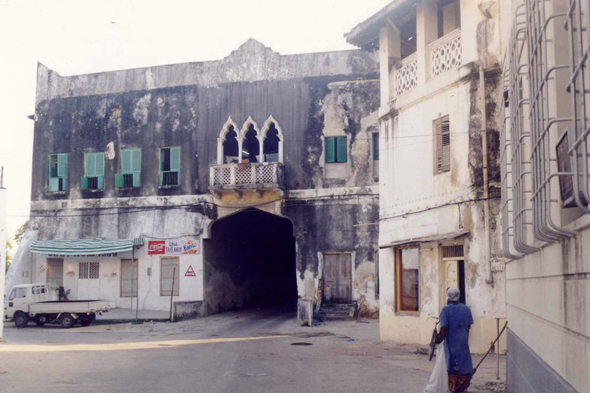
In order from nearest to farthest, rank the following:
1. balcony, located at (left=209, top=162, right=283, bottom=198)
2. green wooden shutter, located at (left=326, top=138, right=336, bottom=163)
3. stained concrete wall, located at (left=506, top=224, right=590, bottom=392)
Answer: stained concrete wall, located at (left=506, top=224, right=590, bottom=392) < balcony, located at (left=209, top=162, right=283, bottom=198) < green wooden shutter, located at (left=326, top=138, right=336, bottom=163)

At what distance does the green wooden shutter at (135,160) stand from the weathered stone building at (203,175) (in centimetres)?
5

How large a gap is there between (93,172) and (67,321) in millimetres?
7986

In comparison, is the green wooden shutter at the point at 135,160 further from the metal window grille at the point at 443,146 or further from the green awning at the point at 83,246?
the metal window grille at the point at 443,146

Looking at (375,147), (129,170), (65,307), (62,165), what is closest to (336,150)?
(375,147)

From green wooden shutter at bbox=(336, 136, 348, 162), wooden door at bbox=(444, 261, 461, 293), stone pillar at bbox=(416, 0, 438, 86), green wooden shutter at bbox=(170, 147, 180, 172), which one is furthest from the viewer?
green wooden shutter at bbox=(170, 147, 180, 172)

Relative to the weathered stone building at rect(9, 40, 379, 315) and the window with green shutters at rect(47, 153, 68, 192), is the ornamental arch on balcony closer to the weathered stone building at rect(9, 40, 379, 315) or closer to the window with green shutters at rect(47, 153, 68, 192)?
the weathered stone building at rect(9, 40, 379, 315)

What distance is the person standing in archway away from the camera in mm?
9047

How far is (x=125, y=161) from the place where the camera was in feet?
91.5

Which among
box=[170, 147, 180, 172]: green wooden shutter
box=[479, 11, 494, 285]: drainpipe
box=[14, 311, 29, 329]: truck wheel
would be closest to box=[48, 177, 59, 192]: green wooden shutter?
box=[170, 147, 180, 172]: green wooden shutter

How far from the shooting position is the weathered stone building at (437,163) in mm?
13594

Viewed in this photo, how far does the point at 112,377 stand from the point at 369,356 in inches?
217

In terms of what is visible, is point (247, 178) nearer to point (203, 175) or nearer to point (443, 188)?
point (203, 175)

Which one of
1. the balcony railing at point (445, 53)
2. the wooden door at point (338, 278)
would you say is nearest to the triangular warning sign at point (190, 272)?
the wooden door at point (338, 278)

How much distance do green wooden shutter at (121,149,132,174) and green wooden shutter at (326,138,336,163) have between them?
28.3ft
